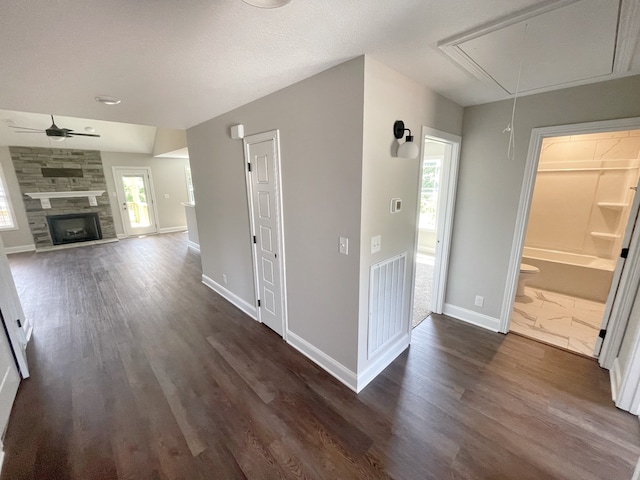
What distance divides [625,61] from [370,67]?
1.65 m

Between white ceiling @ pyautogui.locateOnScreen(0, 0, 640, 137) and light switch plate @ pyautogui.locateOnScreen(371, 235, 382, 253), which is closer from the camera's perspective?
white ceiling @ pyautogui.locateOnScreen(0, 0, 640, 137)

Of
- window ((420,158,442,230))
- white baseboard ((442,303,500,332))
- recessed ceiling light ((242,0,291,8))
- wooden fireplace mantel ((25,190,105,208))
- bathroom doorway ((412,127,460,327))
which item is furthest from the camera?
wooden fireplace mantel ((25,190,105,208))

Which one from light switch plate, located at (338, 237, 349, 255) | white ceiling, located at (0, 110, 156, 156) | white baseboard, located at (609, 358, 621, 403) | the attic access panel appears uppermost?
white ceiling, located at (0, 110, 156, 156)

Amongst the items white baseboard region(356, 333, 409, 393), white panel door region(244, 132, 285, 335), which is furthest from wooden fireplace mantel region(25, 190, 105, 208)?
white baseboard region(356, 333, 409, 393)

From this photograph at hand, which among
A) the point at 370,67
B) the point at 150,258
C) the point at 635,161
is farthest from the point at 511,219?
the point at 150,258

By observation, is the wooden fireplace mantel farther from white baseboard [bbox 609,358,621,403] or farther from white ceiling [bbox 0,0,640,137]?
white baseboard [bbox 609,358,621,403]

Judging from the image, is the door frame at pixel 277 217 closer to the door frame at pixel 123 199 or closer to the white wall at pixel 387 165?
the white wall at pixel 387 165

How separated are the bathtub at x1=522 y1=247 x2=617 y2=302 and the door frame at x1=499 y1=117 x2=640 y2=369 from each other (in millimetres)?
1453

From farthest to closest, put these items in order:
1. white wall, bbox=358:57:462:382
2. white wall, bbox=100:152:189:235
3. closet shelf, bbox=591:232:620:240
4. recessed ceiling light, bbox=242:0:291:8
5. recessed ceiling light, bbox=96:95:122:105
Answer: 1. white wall, bbox=100:152:189:235
2. closet shelf, bbox=591:232:620:240
3. recessed ceiling light, bbox=96:95:122:105
4. white wall, bbox=358:57:462:382
5. recessed ceiling light, bbox=242:0:291:8

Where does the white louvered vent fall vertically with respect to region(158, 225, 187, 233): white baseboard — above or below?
above

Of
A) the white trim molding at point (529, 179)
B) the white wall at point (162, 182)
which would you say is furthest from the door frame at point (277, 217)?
the white wall at point (162, 182)

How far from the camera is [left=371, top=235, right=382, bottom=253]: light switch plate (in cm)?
194

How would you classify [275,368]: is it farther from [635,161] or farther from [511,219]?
[635,161]

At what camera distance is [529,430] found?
1.73 metres
